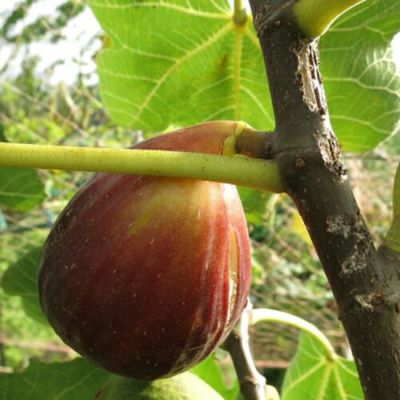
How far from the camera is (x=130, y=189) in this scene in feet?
1.86

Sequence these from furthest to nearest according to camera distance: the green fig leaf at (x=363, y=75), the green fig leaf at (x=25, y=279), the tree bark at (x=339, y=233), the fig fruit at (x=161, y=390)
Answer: the green fig leaf at (x=25, y=279), the green fig leaf at (x=363, y=75), the fig fruit at (x=161, y=390), the tree bark at (x=339, y=233)

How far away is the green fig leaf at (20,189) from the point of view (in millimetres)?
985

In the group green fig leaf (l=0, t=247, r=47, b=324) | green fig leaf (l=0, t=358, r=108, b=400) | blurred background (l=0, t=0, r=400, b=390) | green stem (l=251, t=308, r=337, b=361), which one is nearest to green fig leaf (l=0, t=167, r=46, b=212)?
green fig leaf (l=0, t=247, r=47, b=324)

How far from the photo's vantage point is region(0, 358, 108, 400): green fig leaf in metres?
0.94

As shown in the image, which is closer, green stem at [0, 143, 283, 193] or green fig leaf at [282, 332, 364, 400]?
green stem at [0, 143, 283, 193]

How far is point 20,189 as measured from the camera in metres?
1.01

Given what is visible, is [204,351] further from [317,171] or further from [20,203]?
[20,203]

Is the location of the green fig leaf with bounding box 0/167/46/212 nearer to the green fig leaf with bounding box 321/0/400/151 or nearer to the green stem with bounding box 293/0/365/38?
the green fig leaf with bounding box 321/0/400/151

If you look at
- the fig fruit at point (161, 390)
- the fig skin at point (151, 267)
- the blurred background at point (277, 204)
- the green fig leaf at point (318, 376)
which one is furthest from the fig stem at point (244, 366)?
the blurred background at point (277, 204)

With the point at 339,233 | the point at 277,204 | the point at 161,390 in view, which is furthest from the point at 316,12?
the point at 277,204

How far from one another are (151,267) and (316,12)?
0.21m

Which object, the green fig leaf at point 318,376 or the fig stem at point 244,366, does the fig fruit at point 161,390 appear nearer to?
the fig stem at point 244,366

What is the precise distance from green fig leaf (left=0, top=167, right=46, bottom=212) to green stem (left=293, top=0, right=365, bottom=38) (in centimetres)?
56

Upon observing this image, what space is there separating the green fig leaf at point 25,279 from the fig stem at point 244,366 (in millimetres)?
299
